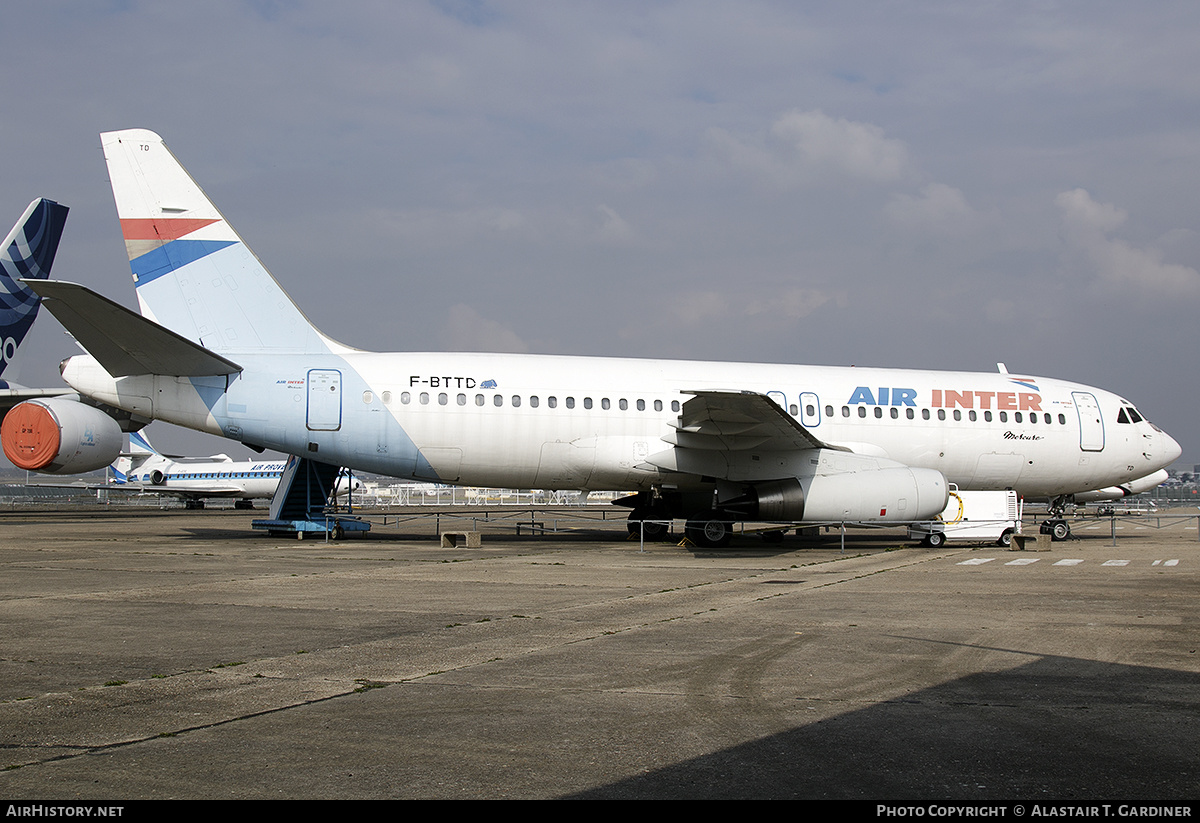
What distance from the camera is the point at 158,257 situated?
719 inches

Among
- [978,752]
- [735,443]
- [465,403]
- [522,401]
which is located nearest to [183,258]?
[465,403]

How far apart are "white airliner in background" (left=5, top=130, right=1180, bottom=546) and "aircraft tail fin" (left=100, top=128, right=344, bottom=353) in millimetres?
28

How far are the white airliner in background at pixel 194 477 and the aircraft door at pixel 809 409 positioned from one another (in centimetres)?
3533

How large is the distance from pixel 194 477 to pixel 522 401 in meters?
41.2

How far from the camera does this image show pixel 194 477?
2098 inches

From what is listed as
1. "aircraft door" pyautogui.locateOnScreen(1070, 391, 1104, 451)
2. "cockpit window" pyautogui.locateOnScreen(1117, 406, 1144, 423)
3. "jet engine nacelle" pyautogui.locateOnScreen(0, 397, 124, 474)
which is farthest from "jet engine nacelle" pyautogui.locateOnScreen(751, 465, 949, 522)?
"jet engine nacelle" pyautogui.locateOnScreen(0, 397, 124, 474)

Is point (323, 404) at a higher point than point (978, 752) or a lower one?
higher

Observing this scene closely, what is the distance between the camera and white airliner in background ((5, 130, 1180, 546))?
1748 centimetres

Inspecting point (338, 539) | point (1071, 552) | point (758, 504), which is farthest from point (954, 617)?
point (338, 539)

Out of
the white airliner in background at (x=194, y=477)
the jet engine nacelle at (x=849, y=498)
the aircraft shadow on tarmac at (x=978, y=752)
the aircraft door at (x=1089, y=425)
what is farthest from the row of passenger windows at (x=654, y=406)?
the white airliner in background at (x=194, y=477)

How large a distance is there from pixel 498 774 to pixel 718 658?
307 cm

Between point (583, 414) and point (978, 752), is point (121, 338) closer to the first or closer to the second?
point (583, 414)

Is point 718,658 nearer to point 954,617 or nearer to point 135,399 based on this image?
point 954,617

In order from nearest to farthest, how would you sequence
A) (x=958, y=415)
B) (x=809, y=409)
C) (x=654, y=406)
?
(x=654, y=406)
(x=809, y=409)
(x=958, y=415)
